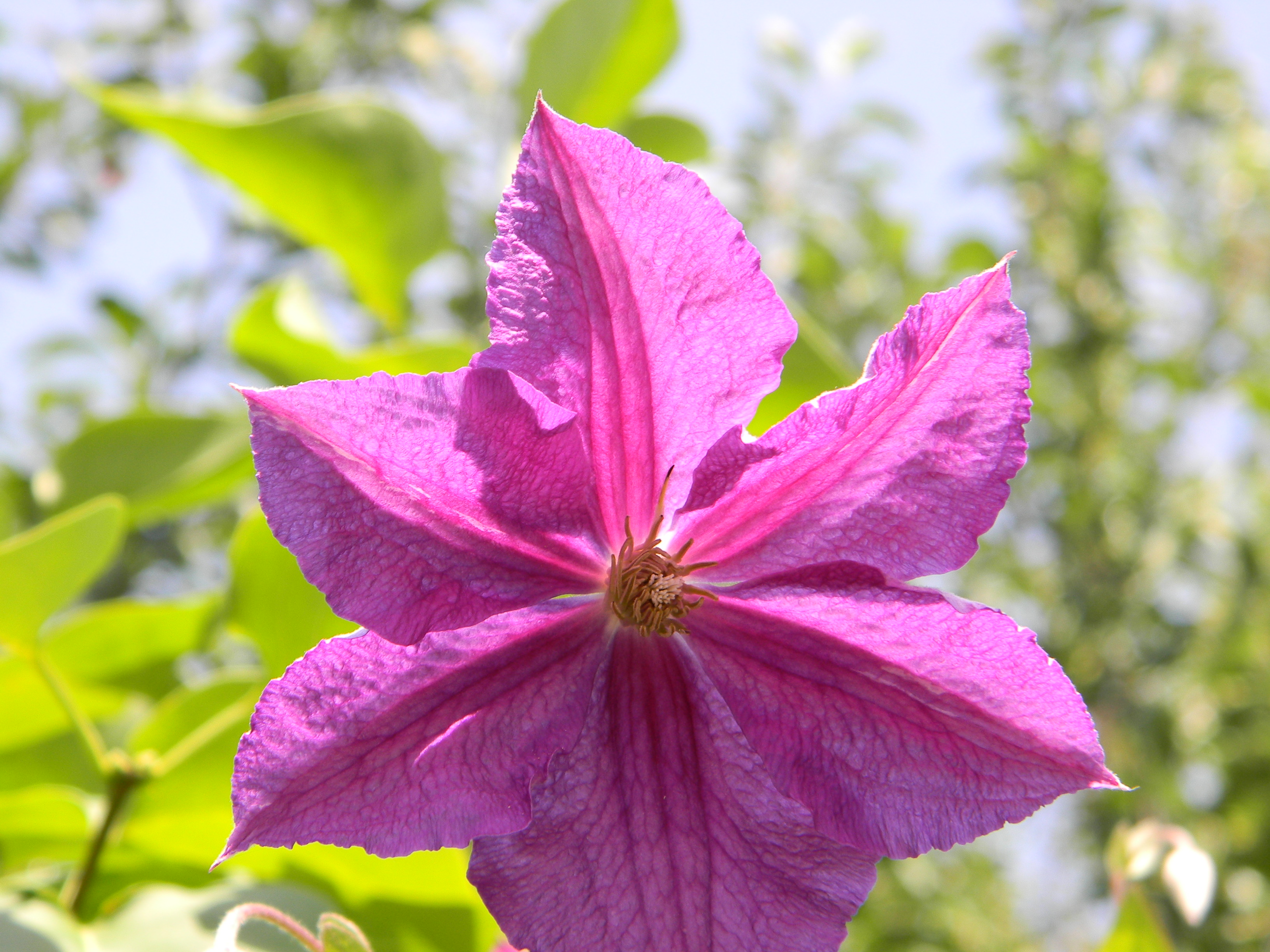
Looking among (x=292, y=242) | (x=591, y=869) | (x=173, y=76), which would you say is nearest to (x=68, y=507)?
(x=591, y=869)

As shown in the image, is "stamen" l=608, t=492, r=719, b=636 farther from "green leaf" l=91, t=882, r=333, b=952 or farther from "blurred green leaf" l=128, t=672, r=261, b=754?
"blurred green leaf" l=128, t=672, r=261, b=754

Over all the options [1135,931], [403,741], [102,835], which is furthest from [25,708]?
[1135,931]

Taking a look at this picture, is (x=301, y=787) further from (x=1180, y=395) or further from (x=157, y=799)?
(x=1180, y=395)

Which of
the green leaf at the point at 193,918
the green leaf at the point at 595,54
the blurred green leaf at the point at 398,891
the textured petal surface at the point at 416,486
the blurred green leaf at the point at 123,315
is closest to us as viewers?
the textured petal surface at the point at 416,486

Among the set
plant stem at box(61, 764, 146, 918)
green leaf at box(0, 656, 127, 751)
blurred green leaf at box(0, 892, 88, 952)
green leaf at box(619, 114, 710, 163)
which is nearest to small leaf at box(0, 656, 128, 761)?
green leaf at box(0, 656, 127, 751)

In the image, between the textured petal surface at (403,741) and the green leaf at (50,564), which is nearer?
the textured petal surface at (403,741)

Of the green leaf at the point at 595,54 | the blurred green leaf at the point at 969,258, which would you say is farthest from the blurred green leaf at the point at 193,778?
the blurred green leaf at the point at 969,258

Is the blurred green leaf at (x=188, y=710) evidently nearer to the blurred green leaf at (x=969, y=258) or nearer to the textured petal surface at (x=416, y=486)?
the textured petal surface at (x=416, y=486)
